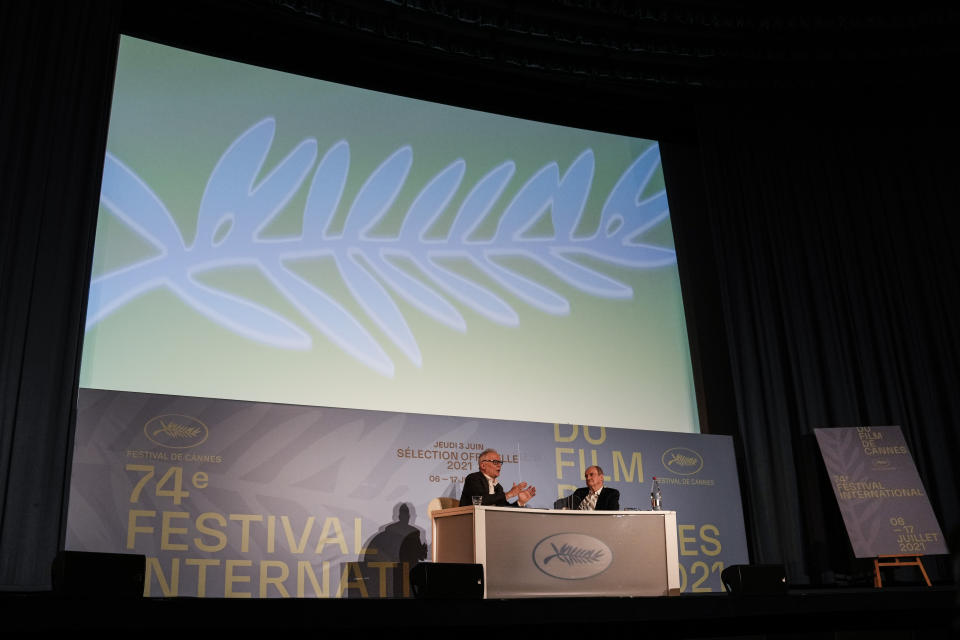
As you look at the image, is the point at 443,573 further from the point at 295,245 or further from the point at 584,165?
the point at 584,165

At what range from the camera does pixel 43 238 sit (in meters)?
4.87

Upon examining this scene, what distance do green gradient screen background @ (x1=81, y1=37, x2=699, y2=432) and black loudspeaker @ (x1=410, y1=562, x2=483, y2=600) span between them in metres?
2.64

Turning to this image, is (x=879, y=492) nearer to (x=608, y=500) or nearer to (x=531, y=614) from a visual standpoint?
(x=608, y=500)

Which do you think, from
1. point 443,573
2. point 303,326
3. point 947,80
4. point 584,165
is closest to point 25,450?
point 303,326

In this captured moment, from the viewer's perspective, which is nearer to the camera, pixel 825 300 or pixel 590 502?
pixel 590 502

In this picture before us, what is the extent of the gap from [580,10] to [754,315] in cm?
258

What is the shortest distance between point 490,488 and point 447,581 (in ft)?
7.07

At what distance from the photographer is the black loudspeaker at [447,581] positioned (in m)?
2.90

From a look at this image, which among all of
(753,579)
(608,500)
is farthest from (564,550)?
(753,579)

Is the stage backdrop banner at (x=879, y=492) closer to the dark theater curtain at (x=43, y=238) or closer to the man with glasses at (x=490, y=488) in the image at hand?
the man with glasses at (x=490, y=488)

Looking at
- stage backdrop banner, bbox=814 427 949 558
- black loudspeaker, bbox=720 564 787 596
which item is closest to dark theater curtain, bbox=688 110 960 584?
stage backdrop banner, bbox=814 427 949 558

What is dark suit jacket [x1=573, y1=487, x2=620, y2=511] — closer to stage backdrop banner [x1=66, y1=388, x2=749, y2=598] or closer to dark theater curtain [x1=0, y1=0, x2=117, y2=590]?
stage backdrop banner [x1=66, y1=388, x2=749, y2=598]

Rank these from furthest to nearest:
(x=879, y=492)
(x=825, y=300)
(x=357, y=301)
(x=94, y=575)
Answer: (x=825, y=300), (x=879, y=492), (x=357, y=301), (x=94, y=575)

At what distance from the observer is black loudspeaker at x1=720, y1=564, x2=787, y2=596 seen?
3594 millimetres
